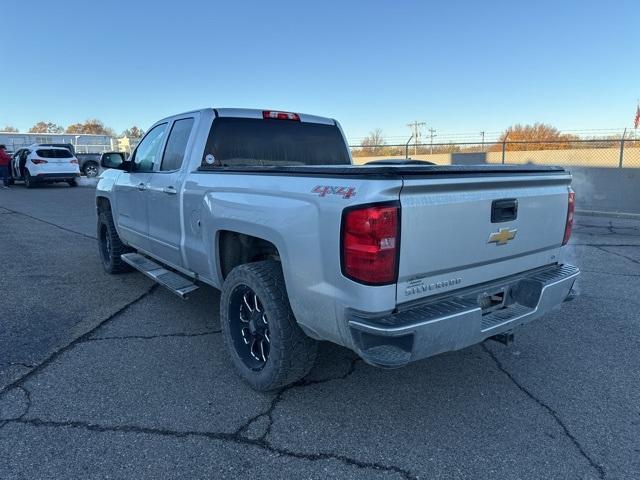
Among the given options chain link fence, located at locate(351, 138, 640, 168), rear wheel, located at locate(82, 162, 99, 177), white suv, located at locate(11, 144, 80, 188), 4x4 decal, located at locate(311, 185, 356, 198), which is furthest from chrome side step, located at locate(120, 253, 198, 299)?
rear wheel, located at locate(82, 162, 99, 177)

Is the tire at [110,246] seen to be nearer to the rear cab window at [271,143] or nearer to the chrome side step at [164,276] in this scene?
the chrome side step at [164,276]

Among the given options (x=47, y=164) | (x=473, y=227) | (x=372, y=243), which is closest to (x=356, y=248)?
(x=372, y=243)

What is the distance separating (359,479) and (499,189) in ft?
5.85

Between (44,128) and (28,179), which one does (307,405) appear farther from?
(44,128)

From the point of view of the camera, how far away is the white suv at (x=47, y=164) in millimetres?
19859

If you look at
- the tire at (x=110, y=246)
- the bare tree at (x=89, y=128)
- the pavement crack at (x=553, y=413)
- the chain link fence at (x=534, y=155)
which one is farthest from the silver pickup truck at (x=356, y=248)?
the bare tree at (x=89, y=128)

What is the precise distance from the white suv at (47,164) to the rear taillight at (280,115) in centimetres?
1893

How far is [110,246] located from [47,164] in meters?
16.6

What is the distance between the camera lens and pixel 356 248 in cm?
237

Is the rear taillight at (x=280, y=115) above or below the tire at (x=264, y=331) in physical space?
above

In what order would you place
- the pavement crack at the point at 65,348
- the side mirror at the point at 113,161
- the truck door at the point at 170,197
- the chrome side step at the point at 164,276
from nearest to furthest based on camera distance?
1. the pavement crack at the point at 65,348
2. the chrome side step at the point at 164,276
3. the truck door at the point at 170,197
4. the side mirror at the point at 113,161

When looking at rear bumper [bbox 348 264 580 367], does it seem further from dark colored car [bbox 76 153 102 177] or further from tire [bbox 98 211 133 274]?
dark colored car [bbox 76 153 102 177]

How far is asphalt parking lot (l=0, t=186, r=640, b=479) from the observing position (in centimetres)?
250

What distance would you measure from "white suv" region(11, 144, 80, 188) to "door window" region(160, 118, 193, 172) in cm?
1834
